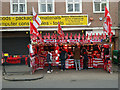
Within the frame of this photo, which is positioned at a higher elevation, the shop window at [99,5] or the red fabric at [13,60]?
the shop window at [99,5]

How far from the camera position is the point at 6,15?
1526cm

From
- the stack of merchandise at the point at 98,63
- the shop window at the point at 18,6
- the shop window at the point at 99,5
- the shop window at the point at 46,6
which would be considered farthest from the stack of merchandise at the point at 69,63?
the shop window at the point at 18,6

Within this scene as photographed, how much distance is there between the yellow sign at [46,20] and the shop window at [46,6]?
0.71m

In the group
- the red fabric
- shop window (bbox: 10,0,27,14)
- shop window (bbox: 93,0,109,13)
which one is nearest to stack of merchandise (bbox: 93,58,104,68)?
shop window (bbox: 93,0,109,13)

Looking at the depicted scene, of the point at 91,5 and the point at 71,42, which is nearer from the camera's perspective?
the point at 71,42

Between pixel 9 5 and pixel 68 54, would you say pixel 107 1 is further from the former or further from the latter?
pixel 9 5

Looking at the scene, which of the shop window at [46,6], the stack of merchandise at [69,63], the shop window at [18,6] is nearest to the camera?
the stack of merchandise at [69,63]

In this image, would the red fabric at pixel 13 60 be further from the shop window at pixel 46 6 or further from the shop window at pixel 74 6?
the shop window at pixel 74 6

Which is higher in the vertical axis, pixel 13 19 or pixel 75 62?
pixel 13 19

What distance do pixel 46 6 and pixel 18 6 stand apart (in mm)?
2613

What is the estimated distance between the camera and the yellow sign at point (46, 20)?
596 inches

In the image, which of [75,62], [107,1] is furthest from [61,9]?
[75,62]

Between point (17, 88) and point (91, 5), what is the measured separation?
10.9 metres

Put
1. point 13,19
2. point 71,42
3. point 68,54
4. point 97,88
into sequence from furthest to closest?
point 13,19 → point 68,54 → point 71,42 → point 97,88
